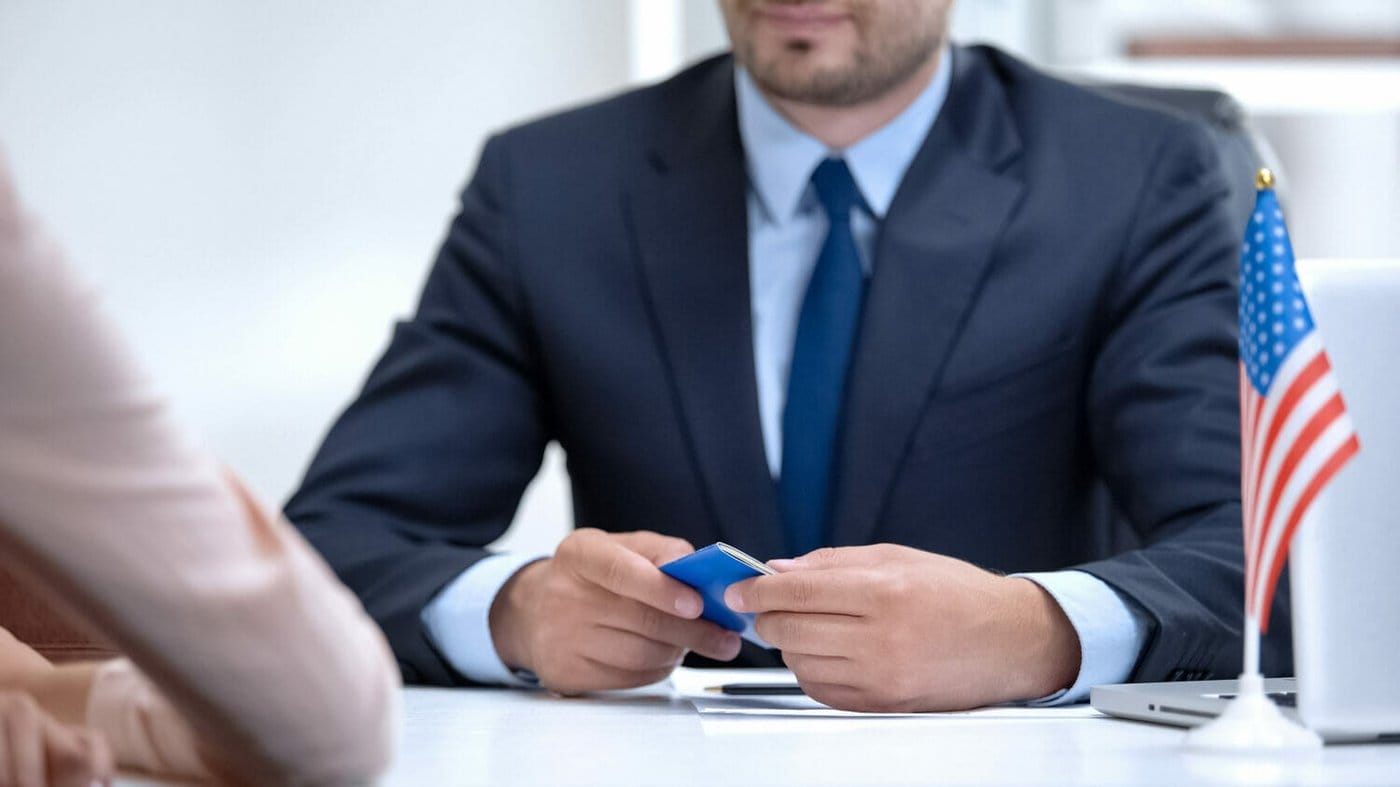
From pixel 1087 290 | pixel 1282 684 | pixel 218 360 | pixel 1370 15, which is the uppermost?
pixel 1370 15

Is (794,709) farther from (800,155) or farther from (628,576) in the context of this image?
(800,155)

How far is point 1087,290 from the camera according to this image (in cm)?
165

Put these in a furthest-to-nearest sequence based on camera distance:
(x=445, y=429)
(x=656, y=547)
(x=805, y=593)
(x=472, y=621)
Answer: (x=445, y=429), (x=472, y=621), (x=656, y=547), (x=805, y=593)

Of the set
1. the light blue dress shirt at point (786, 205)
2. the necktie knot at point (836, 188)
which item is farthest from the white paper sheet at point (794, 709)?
the necktie knot at point (836, 188)

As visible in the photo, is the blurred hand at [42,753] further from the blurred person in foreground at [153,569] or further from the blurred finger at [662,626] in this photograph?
the blurred finger at [662,626]

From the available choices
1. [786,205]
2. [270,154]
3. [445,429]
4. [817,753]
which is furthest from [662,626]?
[270,154]

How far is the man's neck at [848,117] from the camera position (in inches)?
69.8

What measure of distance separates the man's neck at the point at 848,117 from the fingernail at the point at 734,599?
78 centimetres

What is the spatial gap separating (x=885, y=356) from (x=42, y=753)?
43.5 inches

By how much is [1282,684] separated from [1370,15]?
6.83 feet

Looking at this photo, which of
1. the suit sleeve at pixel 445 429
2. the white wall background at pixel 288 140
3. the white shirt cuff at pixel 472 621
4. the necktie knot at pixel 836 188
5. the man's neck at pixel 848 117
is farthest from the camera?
the white wall background at pixel 288 140

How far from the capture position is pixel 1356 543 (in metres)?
0.89

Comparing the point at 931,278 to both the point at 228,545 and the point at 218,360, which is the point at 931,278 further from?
the point at 218,360

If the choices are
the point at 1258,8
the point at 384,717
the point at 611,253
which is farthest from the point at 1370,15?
the point at 384,717
